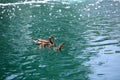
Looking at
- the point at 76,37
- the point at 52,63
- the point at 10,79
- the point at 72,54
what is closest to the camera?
the point at 10,79

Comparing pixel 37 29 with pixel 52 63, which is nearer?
pixel 52 63

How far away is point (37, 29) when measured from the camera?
35250 mm

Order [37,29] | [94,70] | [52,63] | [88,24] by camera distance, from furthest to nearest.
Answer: [88,24] < [37,29] < [52,63] < [94,70]

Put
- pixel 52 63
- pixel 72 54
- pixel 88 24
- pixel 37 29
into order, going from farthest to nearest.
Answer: pixel 88 24 → pixel 37 29 → pixel 72 54 → pixel 52 63

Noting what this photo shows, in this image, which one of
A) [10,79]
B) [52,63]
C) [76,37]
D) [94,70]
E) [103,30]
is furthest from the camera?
[103,30]

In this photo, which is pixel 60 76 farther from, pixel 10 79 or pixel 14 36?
pixel 14 36

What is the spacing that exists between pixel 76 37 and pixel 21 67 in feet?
34.8

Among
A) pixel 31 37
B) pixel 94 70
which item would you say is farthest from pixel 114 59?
pixel 31 37

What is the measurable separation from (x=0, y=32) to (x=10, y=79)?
53.5 feet

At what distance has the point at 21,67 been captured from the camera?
20219mm

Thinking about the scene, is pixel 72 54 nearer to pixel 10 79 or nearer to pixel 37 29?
pixel 10 79

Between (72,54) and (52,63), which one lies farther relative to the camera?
(72,54)

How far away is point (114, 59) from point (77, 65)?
313cm

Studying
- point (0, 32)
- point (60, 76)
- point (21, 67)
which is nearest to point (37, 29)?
point (0, 32)
